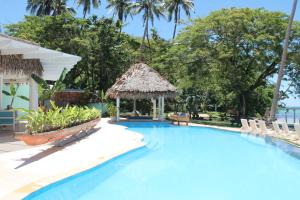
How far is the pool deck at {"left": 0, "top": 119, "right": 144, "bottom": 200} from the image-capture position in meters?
6.11

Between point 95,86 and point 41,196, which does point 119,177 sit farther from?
point 95,86

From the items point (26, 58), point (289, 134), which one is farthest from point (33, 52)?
point (289, 134)

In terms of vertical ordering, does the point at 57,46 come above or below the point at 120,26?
below

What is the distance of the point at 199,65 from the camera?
25.3 metres

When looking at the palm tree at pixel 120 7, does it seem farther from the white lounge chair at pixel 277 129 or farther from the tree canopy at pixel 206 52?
the white lounge chair at pixel 277 129

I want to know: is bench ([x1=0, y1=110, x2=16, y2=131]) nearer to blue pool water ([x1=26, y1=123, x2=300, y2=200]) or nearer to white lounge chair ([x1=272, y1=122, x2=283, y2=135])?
blue pool water ([x1=26, y1=123, x2=300, y2=200])

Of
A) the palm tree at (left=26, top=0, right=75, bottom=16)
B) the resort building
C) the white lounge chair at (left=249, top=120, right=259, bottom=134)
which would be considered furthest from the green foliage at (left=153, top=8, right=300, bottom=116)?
the palm tree at (left=26, top=0, right=75, bottom=16)

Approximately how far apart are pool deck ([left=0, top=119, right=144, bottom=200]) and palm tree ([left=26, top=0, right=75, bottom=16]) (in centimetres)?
3168

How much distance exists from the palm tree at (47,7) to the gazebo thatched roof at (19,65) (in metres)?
28.2

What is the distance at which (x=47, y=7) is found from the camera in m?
42.2

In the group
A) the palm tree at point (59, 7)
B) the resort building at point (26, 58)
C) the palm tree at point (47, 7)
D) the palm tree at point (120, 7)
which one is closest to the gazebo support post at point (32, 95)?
the resort building at point (26, 58)

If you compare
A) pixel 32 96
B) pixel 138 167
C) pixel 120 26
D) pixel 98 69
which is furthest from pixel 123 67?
pixel 138 167

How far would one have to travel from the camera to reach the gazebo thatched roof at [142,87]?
24500 millimetres

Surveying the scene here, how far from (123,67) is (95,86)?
Answer: 3.02 metres
